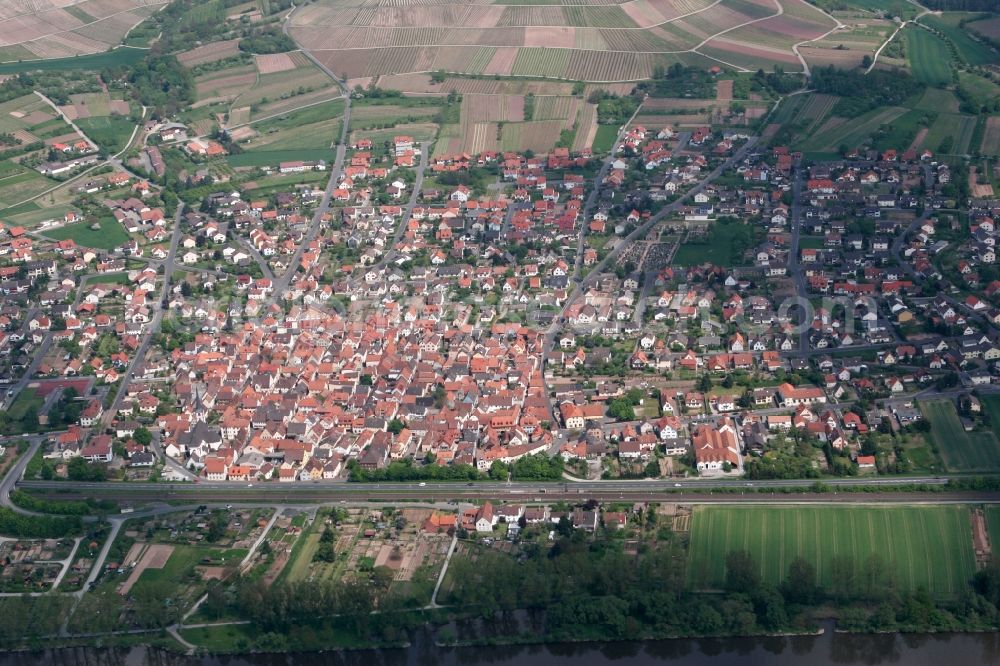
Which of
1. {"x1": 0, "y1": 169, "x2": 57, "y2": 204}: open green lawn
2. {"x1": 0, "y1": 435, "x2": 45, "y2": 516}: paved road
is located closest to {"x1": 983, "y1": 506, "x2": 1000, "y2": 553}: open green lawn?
{"x1": 0, "y1": 435, "x2": 45, "y2": 516}: paved road

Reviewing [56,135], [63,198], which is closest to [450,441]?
[63,198]

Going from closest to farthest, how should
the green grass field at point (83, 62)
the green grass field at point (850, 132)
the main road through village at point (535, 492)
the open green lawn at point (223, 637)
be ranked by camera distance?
the open green lawn at point (223, 637)
the main road through village at point (535, 492)
the green grass field at point (850, 132)
the green grass field at point (83, 62)

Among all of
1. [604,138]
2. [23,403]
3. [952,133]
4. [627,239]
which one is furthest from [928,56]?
[23,403]

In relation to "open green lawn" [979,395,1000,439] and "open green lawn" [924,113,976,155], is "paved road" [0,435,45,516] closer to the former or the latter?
"open green lawn" [979,395,1000,439]

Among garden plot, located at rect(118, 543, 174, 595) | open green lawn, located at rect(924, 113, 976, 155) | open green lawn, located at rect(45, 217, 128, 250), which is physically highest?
garden plot, located at rect(118, 543, 174, 595)

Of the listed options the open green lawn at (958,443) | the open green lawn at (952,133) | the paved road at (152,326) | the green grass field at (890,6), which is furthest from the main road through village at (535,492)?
the green grass field at (890,6)

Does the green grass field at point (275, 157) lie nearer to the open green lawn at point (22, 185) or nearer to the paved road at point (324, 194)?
the paved road at point (324, 194)

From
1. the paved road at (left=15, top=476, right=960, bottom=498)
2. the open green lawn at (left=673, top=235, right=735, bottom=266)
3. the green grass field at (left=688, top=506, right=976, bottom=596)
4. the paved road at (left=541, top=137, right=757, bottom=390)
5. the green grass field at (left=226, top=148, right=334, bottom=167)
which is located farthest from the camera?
the green grass field at (left=226, top=148, right=334, bottom=167)
